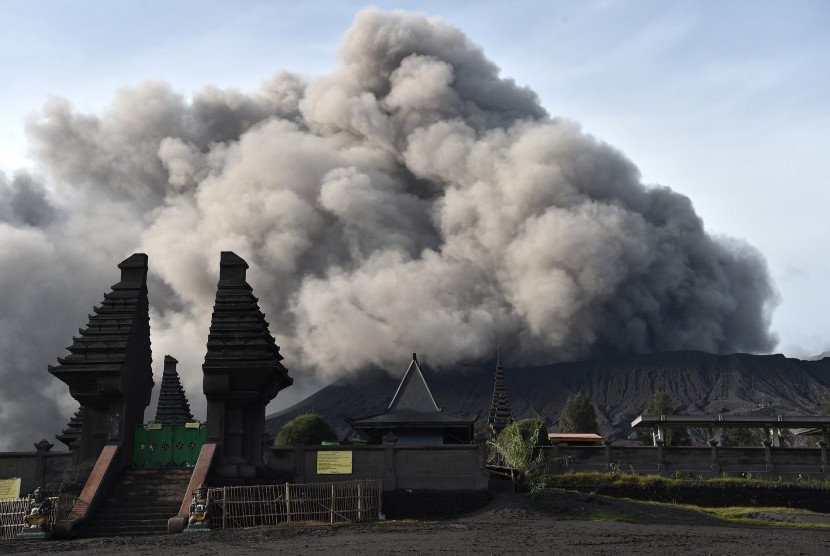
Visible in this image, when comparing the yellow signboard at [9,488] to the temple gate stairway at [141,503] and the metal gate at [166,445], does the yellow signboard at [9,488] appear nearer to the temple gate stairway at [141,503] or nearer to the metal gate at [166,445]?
the metal gate at [166,445]

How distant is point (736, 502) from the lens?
42.9m

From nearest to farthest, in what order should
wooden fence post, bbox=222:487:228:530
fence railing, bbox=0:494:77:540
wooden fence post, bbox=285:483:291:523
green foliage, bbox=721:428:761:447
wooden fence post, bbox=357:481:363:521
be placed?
fence railing, bbox=0:494:77:540, wooden fence post, bbox=222:487:228:530, wooden fence post, bbox=285:483:291:523, wooden fence post, bbox=357:481:363:521, green foliage, bbox=721:428:761:447

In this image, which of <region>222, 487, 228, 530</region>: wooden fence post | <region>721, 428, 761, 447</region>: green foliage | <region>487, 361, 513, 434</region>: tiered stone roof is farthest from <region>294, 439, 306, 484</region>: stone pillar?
<region>721, 428, 761, 447</region>: green foliage

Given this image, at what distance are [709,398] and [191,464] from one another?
146292 mm

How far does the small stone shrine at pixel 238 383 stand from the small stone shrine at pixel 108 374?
9.32 feet

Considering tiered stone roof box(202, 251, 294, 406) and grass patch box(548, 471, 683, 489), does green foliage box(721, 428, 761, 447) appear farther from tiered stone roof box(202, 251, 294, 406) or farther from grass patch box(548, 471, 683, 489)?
tiered stone roof box(202, 251, 294, 406)

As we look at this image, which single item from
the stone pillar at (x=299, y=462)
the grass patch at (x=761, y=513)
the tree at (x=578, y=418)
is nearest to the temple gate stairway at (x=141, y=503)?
the stone pillar at (x=299, y=462)

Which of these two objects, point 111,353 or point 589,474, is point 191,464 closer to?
point 111,353

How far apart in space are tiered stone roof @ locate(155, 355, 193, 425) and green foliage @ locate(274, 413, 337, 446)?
11867 mm

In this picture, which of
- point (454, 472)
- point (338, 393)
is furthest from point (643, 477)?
point (338, 393)

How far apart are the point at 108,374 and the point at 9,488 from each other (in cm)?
671

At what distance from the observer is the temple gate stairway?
27.8 m

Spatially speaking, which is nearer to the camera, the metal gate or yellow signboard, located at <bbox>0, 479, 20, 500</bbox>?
the metal gate

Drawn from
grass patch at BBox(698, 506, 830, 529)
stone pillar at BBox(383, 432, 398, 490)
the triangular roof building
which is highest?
the triangular roof building
